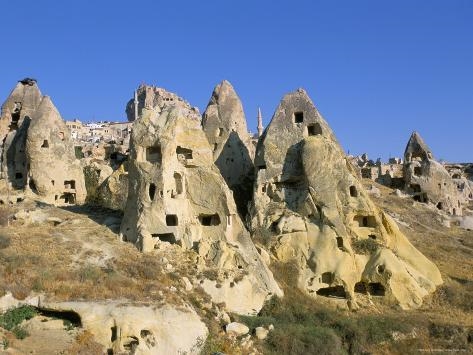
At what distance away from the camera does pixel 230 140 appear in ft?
109

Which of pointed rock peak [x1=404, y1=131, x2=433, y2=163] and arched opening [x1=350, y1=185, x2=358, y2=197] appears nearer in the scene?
arched opening [x1=350, y1=185, x2=358, y2=197]

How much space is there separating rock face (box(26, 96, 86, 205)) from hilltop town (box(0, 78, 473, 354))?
7 cm

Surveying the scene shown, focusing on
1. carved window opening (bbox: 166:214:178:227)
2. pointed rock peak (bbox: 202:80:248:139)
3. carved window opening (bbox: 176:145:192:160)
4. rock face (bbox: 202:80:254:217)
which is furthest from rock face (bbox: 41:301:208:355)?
pointed rock peak (bbox: 202:80:248:139)

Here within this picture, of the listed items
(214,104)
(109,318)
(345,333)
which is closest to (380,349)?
(345,333)

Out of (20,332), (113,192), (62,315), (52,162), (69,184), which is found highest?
(52,162)

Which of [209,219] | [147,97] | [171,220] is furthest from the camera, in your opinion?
[147,97]

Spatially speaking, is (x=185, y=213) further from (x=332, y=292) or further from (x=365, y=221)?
(x=365, y=221)

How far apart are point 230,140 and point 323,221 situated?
969 centimetres

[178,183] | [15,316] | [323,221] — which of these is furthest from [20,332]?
[323,221]

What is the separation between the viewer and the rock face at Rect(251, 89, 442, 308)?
23734 millimetres

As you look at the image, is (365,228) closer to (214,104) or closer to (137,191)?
(137,191)

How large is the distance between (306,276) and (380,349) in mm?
4980

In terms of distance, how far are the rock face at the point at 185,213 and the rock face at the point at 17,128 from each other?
11.7 meters

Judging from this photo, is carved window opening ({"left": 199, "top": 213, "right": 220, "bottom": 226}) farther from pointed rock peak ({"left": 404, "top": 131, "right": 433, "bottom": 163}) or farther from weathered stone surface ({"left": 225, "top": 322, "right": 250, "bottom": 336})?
pointed rock peak ({"left": 404, "top": 131, "right": 433, "bottom": 163})
